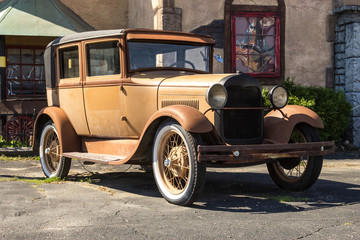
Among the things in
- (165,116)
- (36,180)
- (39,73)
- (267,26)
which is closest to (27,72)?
(39,73)

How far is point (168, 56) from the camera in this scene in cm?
638

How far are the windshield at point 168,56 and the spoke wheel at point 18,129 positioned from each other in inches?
218

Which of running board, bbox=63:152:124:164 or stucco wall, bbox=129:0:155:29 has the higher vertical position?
stucco wall, bbox=129:0:155:29

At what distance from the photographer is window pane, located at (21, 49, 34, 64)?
46.3ft

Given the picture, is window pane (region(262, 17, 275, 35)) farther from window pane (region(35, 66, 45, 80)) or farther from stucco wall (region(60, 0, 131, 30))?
window pane (region(35, 66, 45, 80))

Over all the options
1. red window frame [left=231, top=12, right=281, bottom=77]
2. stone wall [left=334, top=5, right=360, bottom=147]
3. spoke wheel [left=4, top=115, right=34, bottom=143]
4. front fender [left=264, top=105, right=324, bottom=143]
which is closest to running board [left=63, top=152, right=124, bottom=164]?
front fender [left=264, top=105, right=324, bottom=143]

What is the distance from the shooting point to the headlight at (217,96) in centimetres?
506

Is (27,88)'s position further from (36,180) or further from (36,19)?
(36,180)

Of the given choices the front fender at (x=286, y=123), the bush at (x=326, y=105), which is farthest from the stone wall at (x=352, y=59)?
the front fender at (x=286, y=123)

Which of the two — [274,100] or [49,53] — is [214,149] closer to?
[274,100]

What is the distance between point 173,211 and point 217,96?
4.00 feet

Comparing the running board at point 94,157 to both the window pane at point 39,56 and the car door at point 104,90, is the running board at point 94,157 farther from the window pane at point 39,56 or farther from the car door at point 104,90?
the window pane at point 39,56

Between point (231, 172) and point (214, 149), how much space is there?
3.13 meters

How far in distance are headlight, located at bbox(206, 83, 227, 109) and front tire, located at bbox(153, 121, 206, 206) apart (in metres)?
0.42
